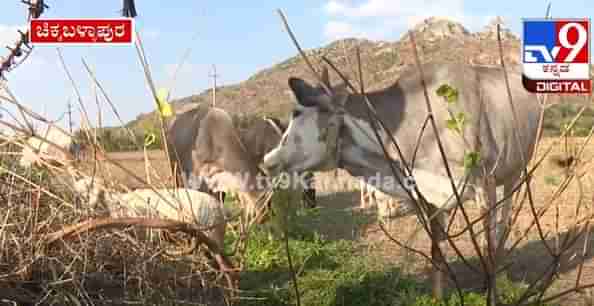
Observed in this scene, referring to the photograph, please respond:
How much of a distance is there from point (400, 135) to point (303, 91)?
2.47 feet

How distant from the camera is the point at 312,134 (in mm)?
3939

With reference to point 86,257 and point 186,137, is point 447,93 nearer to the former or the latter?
point 86,257

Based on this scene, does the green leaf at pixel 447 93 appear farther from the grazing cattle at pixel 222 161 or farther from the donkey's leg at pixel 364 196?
the donkey's leg at pixel 364 196

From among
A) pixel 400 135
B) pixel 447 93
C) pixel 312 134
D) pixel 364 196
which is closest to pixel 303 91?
pixel 312 134

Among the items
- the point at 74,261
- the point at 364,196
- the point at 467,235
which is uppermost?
the point at 74,261

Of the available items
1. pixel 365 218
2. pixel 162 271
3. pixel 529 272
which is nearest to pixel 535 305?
pixel 162 271

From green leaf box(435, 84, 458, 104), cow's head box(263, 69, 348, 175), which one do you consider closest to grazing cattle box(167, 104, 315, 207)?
cow's head box(263, 69, 348, 175)

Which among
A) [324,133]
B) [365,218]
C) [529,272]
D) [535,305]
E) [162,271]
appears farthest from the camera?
[365,218]

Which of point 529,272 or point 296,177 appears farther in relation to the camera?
point 529,272

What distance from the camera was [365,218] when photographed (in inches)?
346

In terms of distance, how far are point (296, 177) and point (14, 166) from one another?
108 inches

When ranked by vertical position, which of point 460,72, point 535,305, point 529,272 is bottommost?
point 529,272

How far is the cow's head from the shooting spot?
12.9 ft

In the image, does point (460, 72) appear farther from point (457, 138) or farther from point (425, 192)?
point (425, 192)
